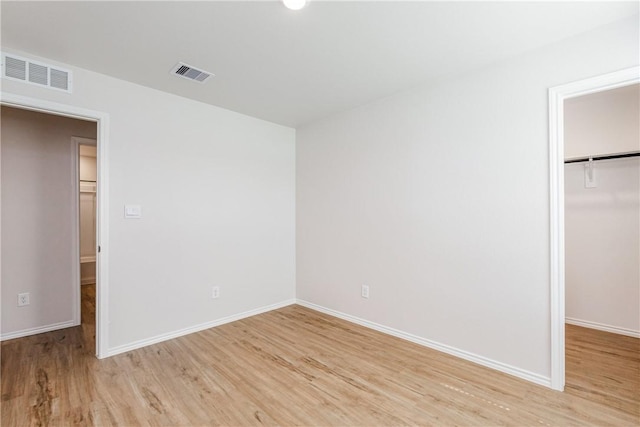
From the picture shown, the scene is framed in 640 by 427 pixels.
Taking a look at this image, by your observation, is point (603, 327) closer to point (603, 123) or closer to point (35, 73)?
point (603, 123)

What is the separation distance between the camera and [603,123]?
3.16 m

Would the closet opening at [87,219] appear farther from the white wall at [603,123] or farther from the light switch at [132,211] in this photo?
the white wall at [603,123]

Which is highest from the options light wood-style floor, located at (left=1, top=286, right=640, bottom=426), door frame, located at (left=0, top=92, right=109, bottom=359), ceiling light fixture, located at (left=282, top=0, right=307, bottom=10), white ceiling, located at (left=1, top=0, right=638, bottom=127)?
white ceiling, located at (left=1, top=0, right=638, bottom=127)

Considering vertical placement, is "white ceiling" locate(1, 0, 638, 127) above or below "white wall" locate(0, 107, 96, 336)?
above

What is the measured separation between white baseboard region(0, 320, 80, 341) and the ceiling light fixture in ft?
12.8

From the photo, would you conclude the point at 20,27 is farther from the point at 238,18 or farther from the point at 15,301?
the point at 15,301

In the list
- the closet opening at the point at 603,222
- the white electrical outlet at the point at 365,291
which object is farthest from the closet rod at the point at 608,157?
the white electrical outlet at the point at 365,291

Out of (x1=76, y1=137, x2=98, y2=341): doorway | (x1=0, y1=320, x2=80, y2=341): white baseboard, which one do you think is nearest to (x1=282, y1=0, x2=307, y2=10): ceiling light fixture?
(x1=0, y1=320, x2=80, y2=341): white baseboard

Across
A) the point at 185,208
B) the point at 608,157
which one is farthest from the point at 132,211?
the point at 608,157

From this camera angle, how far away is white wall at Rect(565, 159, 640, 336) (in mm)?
2963

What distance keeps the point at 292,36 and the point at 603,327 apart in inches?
158

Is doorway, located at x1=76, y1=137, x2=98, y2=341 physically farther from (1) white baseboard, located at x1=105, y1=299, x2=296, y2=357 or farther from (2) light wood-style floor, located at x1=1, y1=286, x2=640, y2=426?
(1) white baseboard, located at x1=105, y1=299, x2=296, y2=357

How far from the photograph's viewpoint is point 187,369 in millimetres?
2396

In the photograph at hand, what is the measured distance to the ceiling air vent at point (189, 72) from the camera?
246 cm
